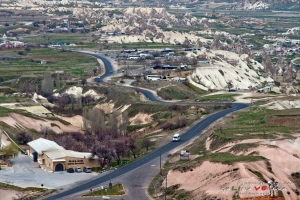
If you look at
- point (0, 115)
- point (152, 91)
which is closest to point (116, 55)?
point (152, 91)

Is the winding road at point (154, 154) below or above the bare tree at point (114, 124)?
above

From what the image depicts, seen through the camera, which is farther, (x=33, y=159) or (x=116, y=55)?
(x=116, y=55)

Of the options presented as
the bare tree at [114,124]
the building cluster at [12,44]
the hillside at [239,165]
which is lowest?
the building cluster at [12,44]

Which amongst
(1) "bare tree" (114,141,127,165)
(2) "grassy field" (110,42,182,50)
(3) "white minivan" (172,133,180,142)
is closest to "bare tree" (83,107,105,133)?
(3) "white minivan" (172,133,180,142)

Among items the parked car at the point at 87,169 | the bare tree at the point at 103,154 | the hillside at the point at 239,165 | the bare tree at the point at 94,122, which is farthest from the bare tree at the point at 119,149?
the bare tree at the point at 94,122

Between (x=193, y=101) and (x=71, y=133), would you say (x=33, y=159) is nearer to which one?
(x=71, y=133)

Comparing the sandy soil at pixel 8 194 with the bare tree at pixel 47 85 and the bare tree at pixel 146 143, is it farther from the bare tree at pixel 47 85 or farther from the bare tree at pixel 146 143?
the bare tree at pixel 47 85

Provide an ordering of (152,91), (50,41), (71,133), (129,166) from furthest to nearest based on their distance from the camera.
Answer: (50,41)
(152,91)
(71,133)
(129,166)

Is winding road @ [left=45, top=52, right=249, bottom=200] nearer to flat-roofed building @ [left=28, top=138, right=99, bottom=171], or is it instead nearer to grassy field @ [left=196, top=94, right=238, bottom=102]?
flat-roofed building @ [left=28, top=138, right=99, bottom=171]

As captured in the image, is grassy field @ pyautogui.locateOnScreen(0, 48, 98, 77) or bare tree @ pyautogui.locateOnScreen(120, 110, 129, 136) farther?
grassy field @ pyautogui.locateOnScreen(0, 48, 98, 77)
